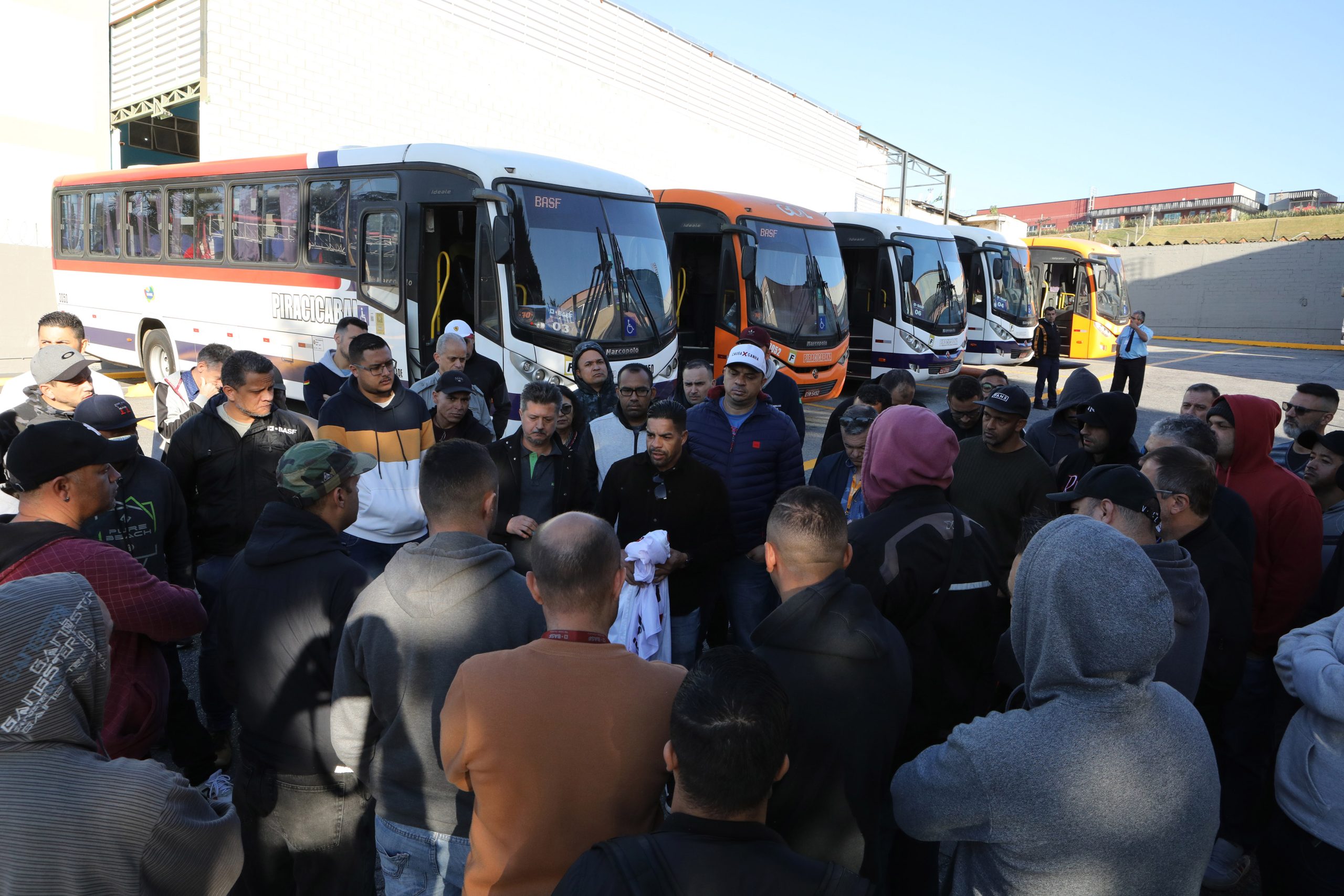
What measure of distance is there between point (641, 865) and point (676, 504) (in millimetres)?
2553

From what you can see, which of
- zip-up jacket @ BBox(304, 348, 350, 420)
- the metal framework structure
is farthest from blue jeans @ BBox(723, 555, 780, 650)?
the metal framework structure

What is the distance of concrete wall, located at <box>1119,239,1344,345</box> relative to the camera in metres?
35.5

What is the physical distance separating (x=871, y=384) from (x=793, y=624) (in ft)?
13.0

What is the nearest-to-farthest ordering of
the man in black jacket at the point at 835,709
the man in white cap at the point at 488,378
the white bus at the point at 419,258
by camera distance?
the man in black jacket at the point at 835,709, the man in white cap at the point at 488,378, the white bus at the point at 419,258

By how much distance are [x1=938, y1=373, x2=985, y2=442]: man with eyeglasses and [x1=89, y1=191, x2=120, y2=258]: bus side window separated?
1385 cm

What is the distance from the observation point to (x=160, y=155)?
22422mm

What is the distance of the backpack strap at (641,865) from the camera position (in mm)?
1382

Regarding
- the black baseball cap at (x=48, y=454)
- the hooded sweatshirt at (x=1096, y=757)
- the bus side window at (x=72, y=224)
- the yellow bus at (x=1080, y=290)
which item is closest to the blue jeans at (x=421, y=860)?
the hooded sweatshirt at (x=1096, y=757)

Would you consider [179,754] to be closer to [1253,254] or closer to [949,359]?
[949,359]

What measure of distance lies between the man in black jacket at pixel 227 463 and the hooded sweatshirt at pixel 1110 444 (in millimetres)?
4166

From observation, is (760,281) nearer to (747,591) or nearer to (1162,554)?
(747,591)

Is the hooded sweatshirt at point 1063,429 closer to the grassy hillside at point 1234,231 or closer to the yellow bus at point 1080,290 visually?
the yellow bus at point 1080,290

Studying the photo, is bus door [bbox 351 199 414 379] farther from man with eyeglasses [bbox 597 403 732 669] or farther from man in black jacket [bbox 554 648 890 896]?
man in black jacket [bbox 554 648 890 896]

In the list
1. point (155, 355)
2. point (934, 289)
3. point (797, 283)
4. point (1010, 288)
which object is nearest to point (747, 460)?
point (797, 283)
